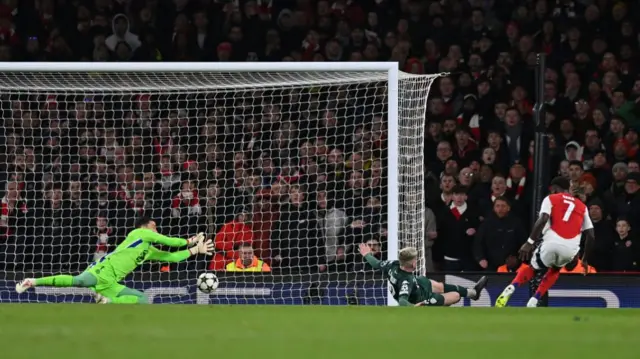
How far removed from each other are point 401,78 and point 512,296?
7.82ft

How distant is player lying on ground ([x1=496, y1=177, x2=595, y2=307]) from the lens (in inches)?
463

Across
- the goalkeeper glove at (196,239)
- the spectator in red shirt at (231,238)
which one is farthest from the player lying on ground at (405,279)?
the spectator in red shirt at (231,238)

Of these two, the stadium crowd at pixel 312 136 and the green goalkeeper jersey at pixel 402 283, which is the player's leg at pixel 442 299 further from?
the stadium crowd at pixel 312 136

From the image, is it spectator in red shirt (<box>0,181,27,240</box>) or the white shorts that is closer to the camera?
the white shorts

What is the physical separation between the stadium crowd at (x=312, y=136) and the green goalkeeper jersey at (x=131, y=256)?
A: 3.05 feet

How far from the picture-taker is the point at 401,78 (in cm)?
1209

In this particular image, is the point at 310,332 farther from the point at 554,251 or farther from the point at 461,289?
the point at 554,251

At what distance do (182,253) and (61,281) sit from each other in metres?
1.08

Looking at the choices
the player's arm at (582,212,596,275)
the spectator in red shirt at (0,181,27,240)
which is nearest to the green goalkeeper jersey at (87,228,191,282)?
the spectator in red shirt at (0,181,27,240)

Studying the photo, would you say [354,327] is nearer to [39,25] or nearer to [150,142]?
[150,142]

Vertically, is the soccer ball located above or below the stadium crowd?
below

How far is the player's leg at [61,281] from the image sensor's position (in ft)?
37.0

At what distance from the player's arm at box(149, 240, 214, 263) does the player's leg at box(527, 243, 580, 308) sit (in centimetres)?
289

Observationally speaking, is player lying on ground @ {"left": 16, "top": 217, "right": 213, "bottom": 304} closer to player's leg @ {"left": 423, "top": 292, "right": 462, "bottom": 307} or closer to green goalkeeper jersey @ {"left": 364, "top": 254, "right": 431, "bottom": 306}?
green goalkeeper jersey @ {"left": 364, "top": 254, "right": 431, "bottom": 306}
